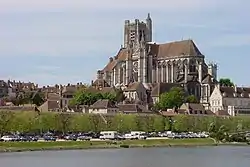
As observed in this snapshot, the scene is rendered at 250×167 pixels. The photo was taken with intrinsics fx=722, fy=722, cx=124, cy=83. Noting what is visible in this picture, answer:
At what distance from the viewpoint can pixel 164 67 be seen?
154 metres

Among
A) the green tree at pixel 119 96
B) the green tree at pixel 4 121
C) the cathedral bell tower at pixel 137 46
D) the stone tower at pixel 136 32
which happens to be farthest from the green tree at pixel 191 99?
the green tree at pixel 4 121

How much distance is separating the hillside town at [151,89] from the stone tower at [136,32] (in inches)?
23.6

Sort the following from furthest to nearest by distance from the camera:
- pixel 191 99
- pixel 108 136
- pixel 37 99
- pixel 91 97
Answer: pixel 191 99 < pixel 37 99 < pixel 91 97 < pixel 108 136

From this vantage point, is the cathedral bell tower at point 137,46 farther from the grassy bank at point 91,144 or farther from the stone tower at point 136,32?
the grassy bank at point 91,144

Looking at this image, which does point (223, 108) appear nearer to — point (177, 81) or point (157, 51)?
point (177, 81)

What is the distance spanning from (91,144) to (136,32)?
9541 cm

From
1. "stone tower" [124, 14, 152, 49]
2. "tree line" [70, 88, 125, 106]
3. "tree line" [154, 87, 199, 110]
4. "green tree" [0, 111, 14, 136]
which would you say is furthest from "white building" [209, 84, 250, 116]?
"green tree" [0, 111, 14, 136]

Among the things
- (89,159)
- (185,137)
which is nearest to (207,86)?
(185,137)

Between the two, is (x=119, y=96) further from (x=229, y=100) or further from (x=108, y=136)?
(x=108, y=136)

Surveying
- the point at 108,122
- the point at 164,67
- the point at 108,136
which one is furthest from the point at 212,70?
the point at 108,136

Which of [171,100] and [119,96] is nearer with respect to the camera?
[171,100]

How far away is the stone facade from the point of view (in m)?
148

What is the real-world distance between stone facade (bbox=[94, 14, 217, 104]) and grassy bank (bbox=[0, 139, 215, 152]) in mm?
57073

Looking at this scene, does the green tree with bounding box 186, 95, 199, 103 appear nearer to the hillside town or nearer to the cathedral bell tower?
the hillside town
